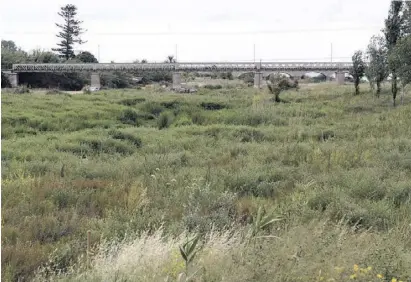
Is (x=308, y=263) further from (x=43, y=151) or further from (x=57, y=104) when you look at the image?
(x=57, y=104)

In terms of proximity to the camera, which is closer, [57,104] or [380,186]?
[380,186]

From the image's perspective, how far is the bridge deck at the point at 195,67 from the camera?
5822 cm

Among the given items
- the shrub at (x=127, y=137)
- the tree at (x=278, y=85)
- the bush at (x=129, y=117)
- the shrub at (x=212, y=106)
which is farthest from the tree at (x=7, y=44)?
the tree at (x=278, y=85)

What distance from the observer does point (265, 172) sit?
927 cm

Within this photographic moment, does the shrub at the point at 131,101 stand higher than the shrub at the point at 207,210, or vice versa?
the shrub at the point at 131,101

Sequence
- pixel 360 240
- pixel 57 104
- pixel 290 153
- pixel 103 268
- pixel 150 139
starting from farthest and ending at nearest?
pixel 57 104
pixel 150 139
pixel 290 153
pixel 360 240
pixel 103 268

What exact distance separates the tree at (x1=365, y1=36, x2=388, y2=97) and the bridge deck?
25832mm

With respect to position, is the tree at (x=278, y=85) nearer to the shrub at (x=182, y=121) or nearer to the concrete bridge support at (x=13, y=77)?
the shrub at (x=182, y=121)

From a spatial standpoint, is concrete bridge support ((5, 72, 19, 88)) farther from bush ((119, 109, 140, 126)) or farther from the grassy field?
the grassy field

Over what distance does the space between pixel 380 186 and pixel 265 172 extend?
2.32 m

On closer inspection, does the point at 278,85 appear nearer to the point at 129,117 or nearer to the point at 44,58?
the point at 129,117

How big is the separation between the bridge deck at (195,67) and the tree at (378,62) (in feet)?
84.8

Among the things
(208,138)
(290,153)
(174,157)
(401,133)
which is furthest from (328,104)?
(174,157)

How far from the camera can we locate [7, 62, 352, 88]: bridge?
57938 millimetres
